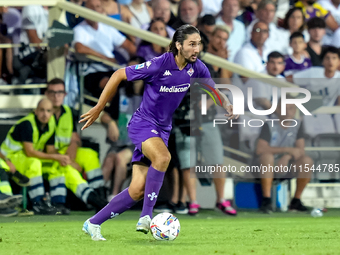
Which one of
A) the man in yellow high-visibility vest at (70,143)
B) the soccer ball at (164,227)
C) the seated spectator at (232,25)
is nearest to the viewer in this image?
the soccer ball at (164,227)

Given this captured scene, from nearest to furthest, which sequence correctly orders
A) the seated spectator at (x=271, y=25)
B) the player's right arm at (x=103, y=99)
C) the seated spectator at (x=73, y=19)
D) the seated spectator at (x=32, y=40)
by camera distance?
the player's right arm at (x=103, y=99) → the seated spectator at (x=32, y=40) → the seated spectator at (x=73, y=19) → the seated spectator at (x=271, y=25)

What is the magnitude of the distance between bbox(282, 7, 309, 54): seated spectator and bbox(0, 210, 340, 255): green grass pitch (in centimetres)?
320

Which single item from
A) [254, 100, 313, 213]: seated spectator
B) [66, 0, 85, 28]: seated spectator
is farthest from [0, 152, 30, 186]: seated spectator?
[254, 100, 313, 213]: seated spectator

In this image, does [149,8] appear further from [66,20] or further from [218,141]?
[218,141]

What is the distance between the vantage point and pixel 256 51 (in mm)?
9562

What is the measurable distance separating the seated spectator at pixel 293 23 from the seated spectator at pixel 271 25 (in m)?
0.09

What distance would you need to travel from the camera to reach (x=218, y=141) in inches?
339

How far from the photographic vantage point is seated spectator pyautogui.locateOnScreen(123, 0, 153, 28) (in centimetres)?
947

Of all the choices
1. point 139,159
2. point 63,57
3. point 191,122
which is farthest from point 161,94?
point 63,57

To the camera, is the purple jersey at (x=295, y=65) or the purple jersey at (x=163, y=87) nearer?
the purple jersey at (x=163, y=87)

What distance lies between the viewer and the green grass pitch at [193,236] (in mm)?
4410

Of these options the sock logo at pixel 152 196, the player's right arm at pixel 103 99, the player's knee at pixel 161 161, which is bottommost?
the sock logo at pixel 152 196

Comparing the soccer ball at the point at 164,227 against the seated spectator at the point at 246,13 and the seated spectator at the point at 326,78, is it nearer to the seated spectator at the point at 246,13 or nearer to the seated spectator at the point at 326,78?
the seated spectator at the point at 326,78

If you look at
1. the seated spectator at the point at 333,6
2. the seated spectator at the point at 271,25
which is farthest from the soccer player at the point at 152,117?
the seated spectator at the point at 333,6
